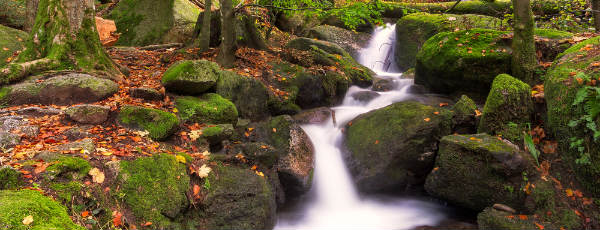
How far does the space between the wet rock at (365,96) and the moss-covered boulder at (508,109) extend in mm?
3837

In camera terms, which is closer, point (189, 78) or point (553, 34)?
point (189, 78)

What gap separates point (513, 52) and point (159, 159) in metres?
6.70

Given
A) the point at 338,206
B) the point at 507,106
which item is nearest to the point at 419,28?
the point at 507,106

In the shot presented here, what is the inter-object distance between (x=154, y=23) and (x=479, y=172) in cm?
1089

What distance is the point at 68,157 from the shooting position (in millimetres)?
3439

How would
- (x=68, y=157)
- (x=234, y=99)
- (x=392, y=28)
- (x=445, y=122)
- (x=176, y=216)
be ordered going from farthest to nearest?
(x=392, y=28) → (x=234, y=99) → (x=445, y=122) → (x=176, y=216) → (x=68, y=157)

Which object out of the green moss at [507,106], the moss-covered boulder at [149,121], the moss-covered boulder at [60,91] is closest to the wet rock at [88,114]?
the moss-covered boulder at [149,121]

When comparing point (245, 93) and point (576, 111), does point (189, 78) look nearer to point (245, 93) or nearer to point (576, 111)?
point (245, 93)

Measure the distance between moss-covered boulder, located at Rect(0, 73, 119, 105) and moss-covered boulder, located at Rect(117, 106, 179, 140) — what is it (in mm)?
1025

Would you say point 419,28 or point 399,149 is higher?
point 419,28

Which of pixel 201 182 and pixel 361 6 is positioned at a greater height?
pixel 361 6

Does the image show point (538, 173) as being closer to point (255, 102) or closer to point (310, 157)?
point (310, 157)

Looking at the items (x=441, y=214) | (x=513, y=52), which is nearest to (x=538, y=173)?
(x=441, y=214)

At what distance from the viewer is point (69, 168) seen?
10.7 feet
